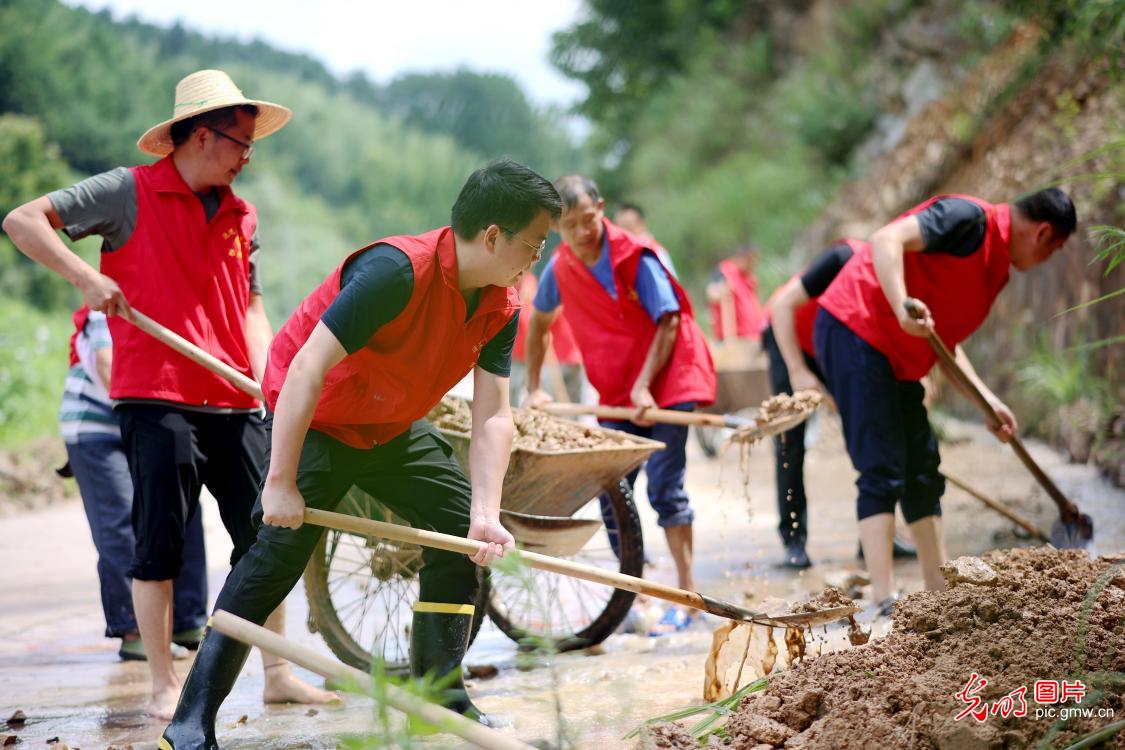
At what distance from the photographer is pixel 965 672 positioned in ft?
9.27

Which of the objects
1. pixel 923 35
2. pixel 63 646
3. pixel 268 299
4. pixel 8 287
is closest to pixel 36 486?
pixel 63 646

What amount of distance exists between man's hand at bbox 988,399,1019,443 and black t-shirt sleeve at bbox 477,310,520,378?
2.31 metres

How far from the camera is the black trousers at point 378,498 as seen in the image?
295 cm

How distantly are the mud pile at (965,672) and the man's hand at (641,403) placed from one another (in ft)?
5.50

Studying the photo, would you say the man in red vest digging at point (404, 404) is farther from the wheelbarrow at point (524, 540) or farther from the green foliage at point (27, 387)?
the green foliage at point (27, 387)

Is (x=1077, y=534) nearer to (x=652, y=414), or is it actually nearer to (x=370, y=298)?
(x=652, y=414)

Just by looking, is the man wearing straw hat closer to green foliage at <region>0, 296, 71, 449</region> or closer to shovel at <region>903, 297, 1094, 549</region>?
shovel at <region>903, 297, 1094, 549</region>

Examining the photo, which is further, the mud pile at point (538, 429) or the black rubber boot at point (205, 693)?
the mud pile at point (538, 429)

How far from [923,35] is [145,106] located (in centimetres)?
2902

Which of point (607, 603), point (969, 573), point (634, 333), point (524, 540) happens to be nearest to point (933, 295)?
point (634, 333)

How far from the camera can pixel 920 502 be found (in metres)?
4.63

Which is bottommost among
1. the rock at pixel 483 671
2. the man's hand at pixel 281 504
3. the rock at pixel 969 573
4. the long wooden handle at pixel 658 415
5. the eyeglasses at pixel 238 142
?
the rock at pixel 483 671

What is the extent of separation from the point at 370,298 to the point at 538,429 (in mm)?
1537

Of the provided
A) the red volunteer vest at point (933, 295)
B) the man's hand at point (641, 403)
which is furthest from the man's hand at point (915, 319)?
the man's hand at point (641, 403)
